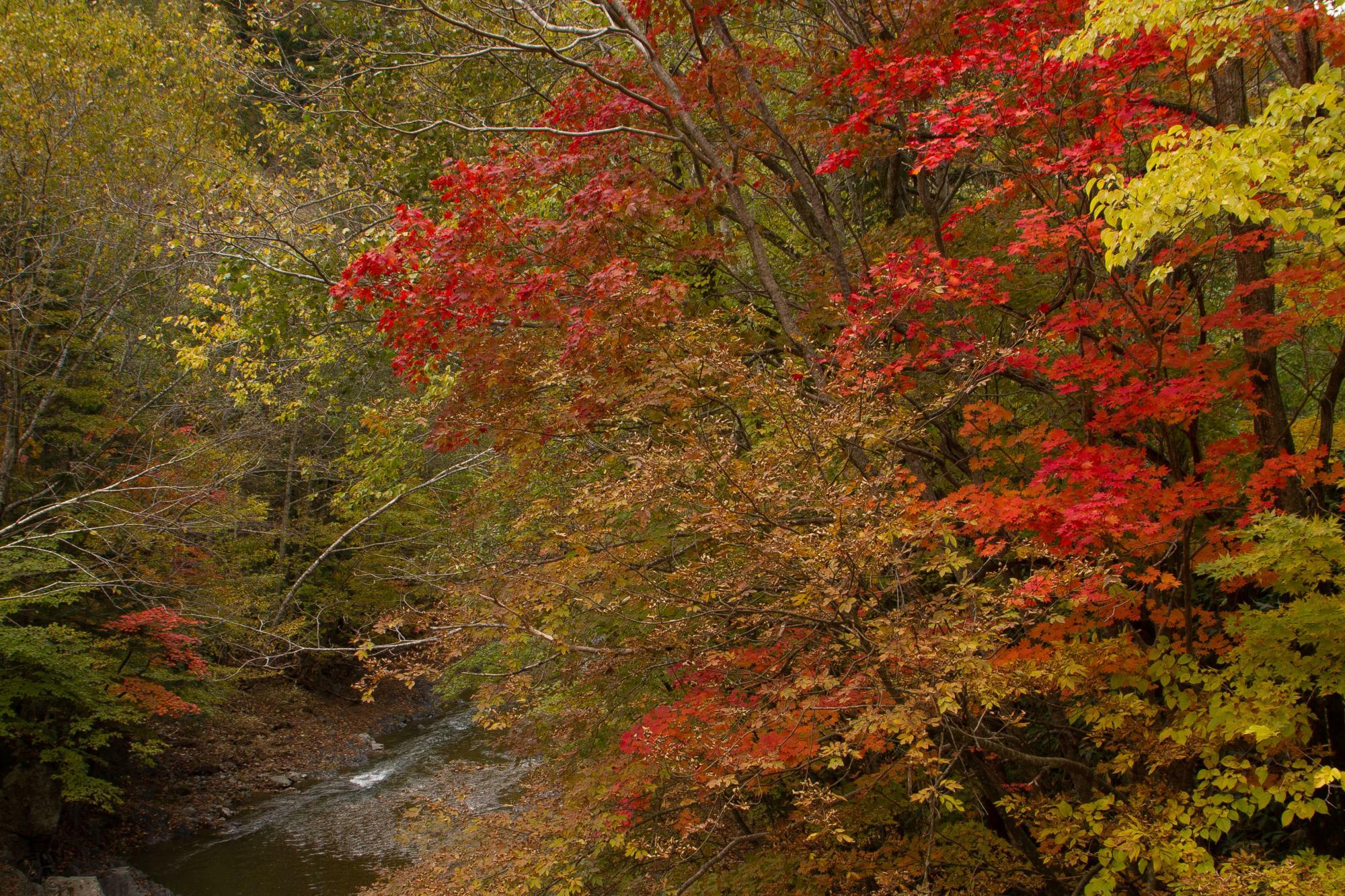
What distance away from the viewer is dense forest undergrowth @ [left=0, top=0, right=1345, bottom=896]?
4.22 m

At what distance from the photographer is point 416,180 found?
332 inches

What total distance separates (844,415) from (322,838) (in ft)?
39.2

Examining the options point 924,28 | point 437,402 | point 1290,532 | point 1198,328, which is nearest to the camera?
point 1290,532

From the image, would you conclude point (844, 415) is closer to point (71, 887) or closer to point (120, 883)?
point (71, 887)

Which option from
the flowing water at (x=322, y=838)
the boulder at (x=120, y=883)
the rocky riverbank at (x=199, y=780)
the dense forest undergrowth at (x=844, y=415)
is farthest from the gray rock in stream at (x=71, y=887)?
the flowing water at (x=322, y=838)

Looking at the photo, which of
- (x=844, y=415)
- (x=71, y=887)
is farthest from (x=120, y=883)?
(x=844, y=415)

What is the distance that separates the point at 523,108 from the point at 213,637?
411 inches

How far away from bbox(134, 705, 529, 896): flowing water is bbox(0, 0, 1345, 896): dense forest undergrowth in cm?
219

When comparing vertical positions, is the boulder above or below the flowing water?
above

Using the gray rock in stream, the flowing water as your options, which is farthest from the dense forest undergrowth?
the flowing water

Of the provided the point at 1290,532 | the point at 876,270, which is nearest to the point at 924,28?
the point at 876,270

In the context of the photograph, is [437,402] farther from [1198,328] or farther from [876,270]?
[1198,328]

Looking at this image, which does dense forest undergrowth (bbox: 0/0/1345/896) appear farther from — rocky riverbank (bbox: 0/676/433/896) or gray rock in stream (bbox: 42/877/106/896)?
gray rock in stream (bbox: 42/877/106/896)

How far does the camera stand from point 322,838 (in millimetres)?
12703
